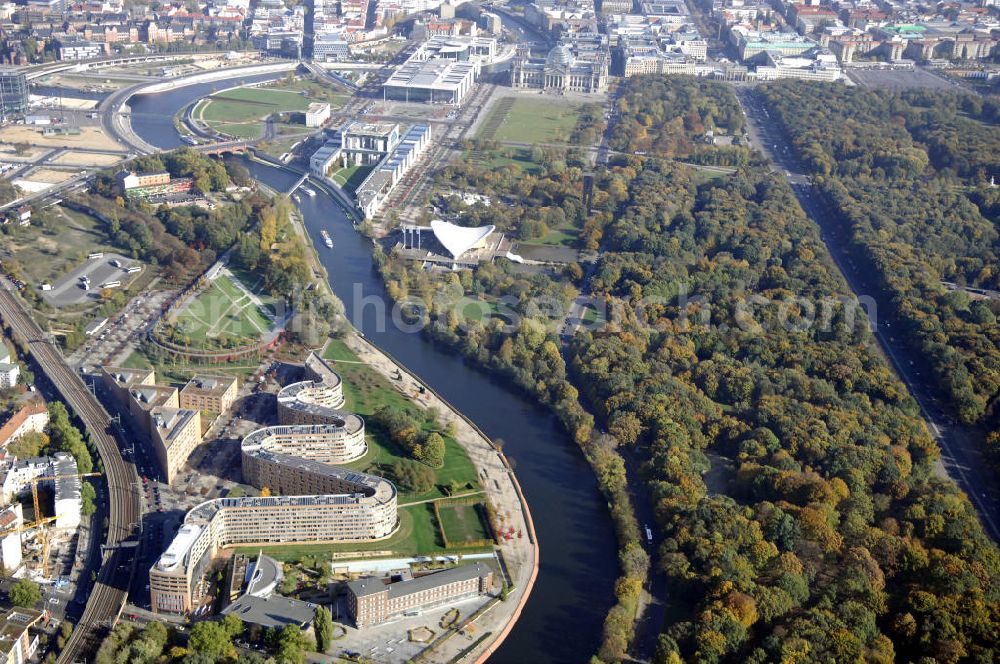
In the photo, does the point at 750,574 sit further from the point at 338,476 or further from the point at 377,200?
the point at 377,200

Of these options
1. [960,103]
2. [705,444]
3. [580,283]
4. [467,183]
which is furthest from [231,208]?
[960,103]

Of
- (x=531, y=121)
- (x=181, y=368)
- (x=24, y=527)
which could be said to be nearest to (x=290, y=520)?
(x=24, y=527)

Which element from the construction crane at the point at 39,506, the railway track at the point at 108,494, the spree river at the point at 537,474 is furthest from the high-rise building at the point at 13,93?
the construction crane at the point at 39,506

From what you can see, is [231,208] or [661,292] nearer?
[661,292]

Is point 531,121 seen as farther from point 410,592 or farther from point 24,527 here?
point 24,527

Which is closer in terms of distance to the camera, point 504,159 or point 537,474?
point 537,474

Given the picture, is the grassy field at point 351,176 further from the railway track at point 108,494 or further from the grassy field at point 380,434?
the railway track at point 108,494
